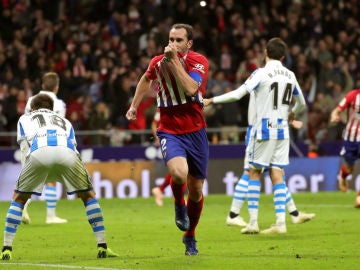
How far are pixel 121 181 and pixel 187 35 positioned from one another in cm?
1236

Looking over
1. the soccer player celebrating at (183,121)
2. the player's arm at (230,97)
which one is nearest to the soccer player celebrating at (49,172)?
the soccer player celebrating at (183,121)

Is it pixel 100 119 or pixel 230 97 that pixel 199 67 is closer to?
pixel 230 97

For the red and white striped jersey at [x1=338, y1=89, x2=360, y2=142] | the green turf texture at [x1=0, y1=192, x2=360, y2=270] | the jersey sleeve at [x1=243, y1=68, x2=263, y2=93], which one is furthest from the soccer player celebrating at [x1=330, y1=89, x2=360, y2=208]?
the jersey sleeve at [x1=243, y1=68, x2=263, y2=93]

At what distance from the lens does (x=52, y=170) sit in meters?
10.5

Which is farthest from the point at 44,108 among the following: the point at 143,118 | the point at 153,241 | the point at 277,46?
the point at 143,118

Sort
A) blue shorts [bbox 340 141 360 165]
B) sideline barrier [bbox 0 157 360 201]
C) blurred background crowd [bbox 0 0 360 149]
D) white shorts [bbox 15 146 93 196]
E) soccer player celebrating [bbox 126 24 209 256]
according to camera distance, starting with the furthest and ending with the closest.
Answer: blurred background crowd [bbox 0 0 360 149], sideline barrier [bbox 0 157 360 201], blue shorts [bbox 340 141 360 165], soccer player celebrating [bbox 126 24 209 256], white shorts [bbox 15 146 93 196]

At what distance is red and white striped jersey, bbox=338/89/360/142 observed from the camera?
18.6 metres

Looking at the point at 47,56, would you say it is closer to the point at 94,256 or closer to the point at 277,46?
the point at 277,46

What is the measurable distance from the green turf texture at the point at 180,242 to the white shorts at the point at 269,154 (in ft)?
3.06

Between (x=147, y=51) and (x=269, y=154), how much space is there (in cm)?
1420

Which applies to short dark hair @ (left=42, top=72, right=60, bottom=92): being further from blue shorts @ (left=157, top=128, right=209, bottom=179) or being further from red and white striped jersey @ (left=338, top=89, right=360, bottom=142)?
red and white striped jersey @ (left=338, top=89, right=360, bottom=142)

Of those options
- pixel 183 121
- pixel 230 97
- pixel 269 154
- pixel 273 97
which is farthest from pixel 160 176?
pixel 183 121

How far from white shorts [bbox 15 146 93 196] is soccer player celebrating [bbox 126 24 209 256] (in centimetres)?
79

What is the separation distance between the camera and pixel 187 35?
10742 millimetres
